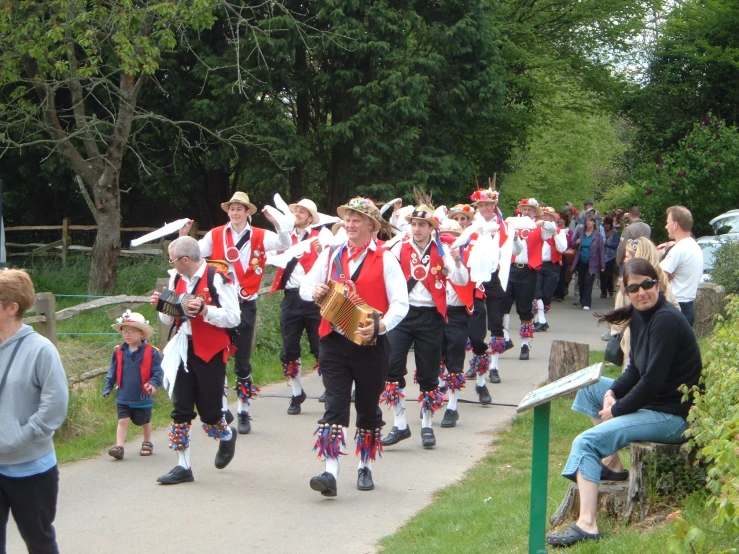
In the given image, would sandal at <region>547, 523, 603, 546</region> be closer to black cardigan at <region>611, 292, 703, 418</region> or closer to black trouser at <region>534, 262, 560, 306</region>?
black cardigan at <region>611, 292, 703, 418</region>

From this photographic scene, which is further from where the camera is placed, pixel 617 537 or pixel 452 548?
pixel 452 548

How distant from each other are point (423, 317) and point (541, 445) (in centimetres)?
412

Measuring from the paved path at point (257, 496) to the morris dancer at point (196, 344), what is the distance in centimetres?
48

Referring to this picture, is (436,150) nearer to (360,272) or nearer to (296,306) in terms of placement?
(296,306)

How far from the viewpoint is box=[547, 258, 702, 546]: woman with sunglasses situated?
549 centimetres

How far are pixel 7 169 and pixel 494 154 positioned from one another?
499 inches

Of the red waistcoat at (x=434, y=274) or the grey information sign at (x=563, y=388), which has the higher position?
the red waistcoat at (x=434, y=274)

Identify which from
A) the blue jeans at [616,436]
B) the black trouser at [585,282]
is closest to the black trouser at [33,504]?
the blue jeans at [616,436]

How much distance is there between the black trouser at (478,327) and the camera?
10638 mm

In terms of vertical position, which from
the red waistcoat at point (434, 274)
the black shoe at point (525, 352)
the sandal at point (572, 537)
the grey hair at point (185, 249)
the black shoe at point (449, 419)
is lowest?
the black shoe at point (449, 419)

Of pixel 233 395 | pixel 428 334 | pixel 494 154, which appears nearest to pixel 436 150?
pixel 494 154

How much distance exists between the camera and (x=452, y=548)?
19.1 feet

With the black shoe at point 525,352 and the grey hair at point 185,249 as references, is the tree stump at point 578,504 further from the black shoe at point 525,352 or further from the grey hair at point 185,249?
the black shoe at point 525,352

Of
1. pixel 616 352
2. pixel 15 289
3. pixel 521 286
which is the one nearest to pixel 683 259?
pixel 616 352
